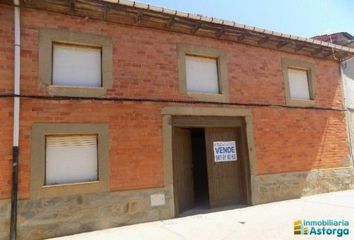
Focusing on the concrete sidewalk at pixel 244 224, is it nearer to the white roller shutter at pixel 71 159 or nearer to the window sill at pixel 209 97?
the white roller shutter at pixel 71 159

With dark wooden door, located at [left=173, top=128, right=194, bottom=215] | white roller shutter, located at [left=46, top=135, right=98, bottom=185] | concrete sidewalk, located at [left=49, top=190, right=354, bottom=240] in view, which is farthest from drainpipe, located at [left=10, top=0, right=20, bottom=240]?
dark wooden door, located at [left=173, top=128, right=194, bottom=215]

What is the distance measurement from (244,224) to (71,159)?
3.82 metres

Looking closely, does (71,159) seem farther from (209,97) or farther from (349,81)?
(349,81)

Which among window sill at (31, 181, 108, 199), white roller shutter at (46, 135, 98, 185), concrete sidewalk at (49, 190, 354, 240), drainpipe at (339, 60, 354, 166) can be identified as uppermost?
drainpipe at (339, 60, 354, 166)

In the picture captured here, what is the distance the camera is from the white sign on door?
7730mm

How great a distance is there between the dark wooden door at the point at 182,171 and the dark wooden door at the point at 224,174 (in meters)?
0.62

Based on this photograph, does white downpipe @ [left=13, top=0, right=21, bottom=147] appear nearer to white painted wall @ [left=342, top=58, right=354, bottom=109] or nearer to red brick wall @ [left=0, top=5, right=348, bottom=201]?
red brick wall @ [left=0, top=5, right=348, bottom=201]

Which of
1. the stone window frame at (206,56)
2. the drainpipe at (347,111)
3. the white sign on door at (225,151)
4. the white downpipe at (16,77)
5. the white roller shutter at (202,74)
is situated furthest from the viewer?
the drainpipe at (347,111)

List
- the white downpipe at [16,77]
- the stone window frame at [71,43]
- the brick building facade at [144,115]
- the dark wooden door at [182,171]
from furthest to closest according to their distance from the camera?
1. the dark wooden door at [182,171]
2. the stone window frame at [71,43]
3. the brick building facade at [144,115]
4. the white downpipe at [16,77]

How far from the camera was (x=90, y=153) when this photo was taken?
609 centimetres

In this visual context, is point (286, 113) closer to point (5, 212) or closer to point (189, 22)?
point (189, 22)

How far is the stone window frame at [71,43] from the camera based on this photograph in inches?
231

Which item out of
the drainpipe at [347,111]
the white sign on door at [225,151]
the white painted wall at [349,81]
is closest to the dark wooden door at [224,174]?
the white sign on door at [225,151]

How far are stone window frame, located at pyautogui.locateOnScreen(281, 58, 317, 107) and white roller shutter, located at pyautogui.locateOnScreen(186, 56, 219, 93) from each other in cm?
249
